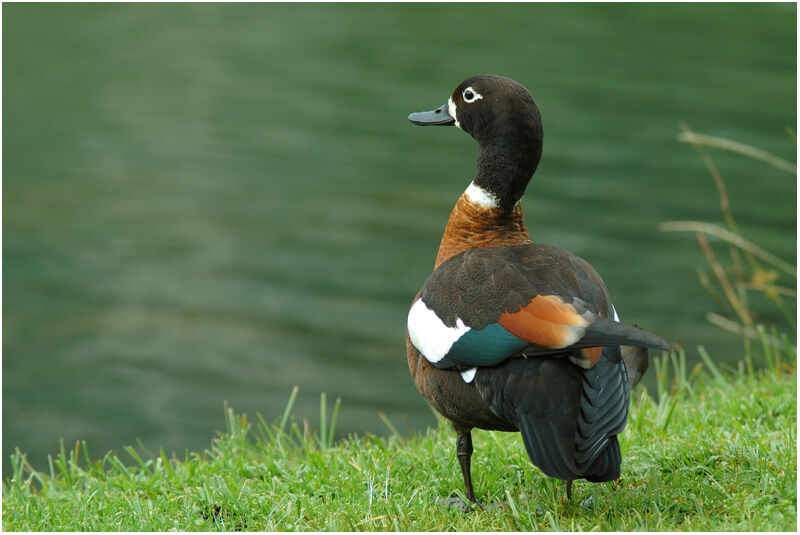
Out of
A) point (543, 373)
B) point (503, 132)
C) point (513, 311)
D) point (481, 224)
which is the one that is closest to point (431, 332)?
point (513, 311)

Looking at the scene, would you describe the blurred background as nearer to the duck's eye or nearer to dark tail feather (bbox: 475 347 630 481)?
the duck's eye

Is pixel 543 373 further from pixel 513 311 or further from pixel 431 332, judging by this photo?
pixel 431 332

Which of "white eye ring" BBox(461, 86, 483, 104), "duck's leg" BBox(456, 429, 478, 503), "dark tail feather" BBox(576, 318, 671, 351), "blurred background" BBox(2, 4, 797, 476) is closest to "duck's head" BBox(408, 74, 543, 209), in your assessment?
"white eye ring" BBox(461, 86, 483, 104)

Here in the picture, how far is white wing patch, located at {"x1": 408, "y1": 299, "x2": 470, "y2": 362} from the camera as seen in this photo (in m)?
3.89

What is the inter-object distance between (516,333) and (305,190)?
448 inches

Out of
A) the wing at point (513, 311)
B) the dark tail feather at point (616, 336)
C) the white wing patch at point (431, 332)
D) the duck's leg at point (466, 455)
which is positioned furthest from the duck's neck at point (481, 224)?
the dark tail feather at point (616, 336)

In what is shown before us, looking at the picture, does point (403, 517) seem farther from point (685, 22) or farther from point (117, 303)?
point (685, 22)

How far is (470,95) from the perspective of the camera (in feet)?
15.3

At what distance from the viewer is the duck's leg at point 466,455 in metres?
4.27

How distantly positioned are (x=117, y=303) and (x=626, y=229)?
624 centimetres

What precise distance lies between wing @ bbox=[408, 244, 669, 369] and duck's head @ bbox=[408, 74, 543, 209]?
1.24 ft

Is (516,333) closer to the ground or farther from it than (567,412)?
farther from it

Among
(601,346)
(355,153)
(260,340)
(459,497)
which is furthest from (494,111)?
(355,153)

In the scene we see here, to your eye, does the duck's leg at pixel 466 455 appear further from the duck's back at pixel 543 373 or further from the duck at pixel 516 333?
the duck's back at pixel 543 373
